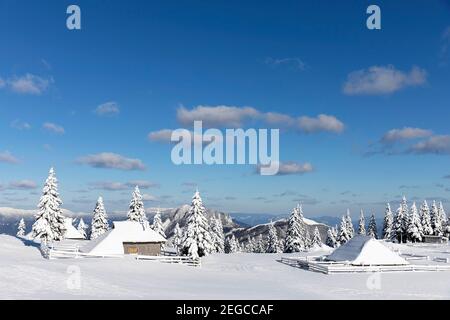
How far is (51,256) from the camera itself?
4278 cm

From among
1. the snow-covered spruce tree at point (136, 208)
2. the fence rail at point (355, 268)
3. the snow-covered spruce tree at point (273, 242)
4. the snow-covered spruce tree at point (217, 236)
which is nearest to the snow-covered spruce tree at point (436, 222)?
the snow-covered spruce tree at point (273, 242)

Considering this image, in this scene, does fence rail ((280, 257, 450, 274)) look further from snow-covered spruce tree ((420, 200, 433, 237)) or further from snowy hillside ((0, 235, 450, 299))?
snow-covered spruce tree ((420, 200, 433, 237))

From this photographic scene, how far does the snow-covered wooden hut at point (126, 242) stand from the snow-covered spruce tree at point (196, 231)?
3.37 m

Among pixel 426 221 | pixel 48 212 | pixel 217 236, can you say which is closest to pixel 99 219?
pixel 48 212

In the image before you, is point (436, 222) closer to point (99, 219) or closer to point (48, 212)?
point (99, 219)

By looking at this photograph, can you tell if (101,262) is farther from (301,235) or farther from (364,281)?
(301,235)

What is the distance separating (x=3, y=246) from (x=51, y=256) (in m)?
14.6

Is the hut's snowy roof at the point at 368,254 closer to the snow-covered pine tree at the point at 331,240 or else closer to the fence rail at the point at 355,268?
the fence rail at the point at 355,268

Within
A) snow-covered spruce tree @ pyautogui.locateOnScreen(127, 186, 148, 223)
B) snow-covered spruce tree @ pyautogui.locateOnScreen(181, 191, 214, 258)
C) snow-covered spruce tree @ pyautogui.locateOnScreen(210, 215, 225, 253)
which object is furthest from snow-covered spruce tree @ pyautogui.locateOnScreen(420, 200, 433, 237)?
snow-covered spruce tree @ pyautogui.locateOnScreen(127, 186, 148, 223)

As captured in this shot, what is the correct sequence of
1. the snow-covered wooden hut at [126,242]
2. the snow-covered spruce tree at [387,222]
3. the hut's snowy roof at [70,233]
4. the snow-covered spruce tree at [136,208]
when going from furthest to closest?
the snow-covered spruce tree at [387,222], the hut's snowy roof at [70,233], the snow-covered spruce tree at [136,208], the snow-covered wooden hut at [126,242]

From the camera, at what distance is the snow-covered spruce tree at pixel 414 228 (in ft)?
298

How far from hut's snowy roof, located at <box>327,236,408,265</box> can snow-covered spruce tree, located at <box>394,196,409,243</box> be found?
51.8 meters

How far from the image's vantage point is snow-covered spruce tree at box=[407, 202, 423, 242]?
90.8 meters
